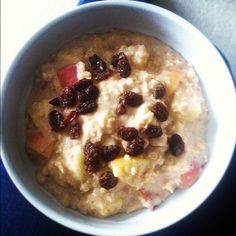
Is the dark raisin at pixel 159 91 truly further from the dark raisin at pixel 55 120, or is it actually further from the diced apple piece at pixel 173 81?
the dark raisin at pixel 55 120

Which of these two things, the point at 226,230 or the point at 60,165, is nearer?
the point at 60,165

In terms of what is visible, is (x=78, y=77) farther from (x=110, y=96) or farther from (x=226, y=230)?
(x=226, y=230)

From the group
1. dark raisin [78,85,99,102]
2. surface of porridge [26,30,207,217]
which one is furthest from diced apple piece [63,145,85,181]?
dark raisin [78,85,99,102]

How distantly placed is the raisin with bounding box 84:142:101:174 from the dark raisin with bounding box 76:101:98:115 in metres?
0.07

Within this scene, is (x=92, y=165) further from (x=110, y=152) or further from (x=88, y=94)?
(x=88, y=94)

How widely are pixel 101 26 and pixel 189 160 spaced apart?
1.22 ft

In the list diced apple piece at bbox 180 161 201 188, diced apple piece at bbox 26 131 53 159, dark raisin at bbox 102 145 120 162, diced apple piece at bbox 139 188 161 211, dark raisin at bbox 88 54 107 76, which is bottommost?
diced apple piece at bbox 139 188 161 211

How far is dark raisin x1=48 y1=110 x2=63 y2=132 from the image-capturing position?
1.03m

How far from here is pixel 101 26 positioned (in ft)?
3.66

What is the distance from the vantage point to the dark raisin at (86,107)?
3.35ft

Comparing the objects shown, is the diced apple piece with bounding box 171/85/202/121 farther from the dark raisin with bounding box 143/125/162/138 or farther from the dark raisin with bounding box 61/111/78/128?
the dark raisin with bounding box 61/111/78/128

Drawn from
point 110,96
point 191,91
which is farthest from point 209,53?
point 110,96

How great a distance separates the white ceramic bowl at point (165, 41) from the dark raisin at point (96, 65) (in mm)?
91

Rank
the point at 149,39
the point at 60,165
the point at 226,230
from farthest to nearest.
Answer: the point at 226,230, the point at 149,39, the point at 60,165
